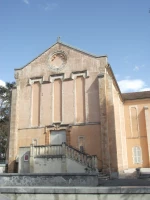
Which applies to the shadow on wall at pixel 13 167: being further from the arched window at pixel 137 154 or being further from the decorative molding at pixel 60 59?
the arched window at pixel 137 154

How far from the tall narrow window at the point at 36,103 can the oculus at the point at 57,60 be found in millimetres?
2514

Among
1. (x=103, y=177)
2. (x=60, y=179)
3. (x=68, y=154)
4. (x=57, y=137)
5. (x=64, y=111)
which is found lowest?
(x=103, y=177)

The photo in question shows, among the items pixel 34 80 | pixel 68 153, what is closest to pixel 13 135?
pixel 34 80

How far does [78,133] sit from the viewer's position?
21688mm

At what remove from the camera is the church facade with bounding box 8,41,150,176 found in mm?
19958

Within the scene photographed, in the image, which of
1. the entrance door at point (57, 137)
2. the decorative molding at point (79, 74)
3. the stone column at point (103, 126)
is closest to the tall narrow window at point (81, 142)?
the entrance door at point (57, 137)

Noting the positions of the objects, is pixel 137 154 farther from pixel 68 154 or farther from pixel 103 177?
pixel 68 154

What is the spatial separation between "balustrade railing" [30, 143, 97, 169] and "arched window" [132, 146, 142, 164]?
13.4 m

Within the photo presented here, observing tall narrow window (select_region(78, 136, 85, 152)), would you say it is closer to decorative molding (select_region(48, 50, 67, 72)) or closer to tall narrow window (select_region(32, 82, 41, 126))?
tall narrow window (select_region(32, 82, 41, 126))

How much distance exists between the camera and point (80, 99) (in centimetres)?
2272

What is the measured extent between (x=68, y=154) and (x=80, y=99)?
653cm

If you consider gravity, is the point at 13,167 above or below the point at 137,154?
below

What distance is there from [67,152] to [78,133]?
398 cm

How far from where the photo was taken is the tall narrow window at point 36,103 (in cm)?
2349
